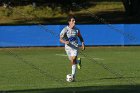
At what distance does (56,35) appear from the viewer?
4088 centimetres

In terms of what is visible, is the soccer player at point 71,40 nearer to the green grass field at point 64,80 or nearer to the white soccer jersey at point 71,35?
the white soccer jersey at point 71,35

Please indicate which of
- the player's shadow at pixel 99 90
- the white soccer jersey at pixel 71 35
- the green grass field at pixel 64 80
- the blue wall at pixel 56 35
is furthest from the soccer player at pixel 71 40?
the blue wall at pixel 56 35

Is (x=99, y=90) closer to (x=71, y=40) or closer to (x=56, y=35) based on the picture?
(x=71, y=40)

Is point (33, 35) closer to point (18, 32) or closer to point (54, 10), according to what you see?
point (18, 32)

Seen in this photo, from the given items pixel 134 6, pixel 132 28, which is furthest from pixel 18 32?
pixel 134 6

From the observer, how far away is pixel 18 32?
132 feet

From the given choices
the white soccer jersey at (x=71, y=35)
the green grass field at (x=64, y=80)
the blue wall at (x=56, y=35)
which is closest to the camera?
the green grass field at (x=64, y=80)

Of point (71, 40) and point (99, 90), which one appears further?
point (71, 40)

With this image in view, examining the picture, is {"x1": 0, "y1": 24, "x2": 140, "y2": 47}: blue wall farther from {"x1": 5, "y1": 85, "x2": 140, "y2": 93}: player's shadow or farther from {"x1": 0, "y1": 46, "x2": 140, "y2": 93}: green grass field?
{"x1": 5, "y1": 85, "x2": 140, "y2": 93}: player's shadow

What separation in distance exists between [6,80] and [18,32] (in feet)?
73.5

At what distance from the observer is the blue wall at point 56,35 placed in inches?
1572

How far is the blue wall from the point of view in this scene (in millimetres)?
39938

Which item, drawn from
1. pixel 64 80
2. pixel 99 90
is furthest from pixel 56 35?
pixel 99 90

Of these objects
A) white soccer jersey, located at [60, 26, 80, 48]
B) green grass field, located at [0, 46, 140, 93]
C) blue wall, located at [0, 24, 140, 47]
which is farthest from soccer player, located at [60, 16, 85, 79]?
blue wall, located at [0, 24, 140, 47]
